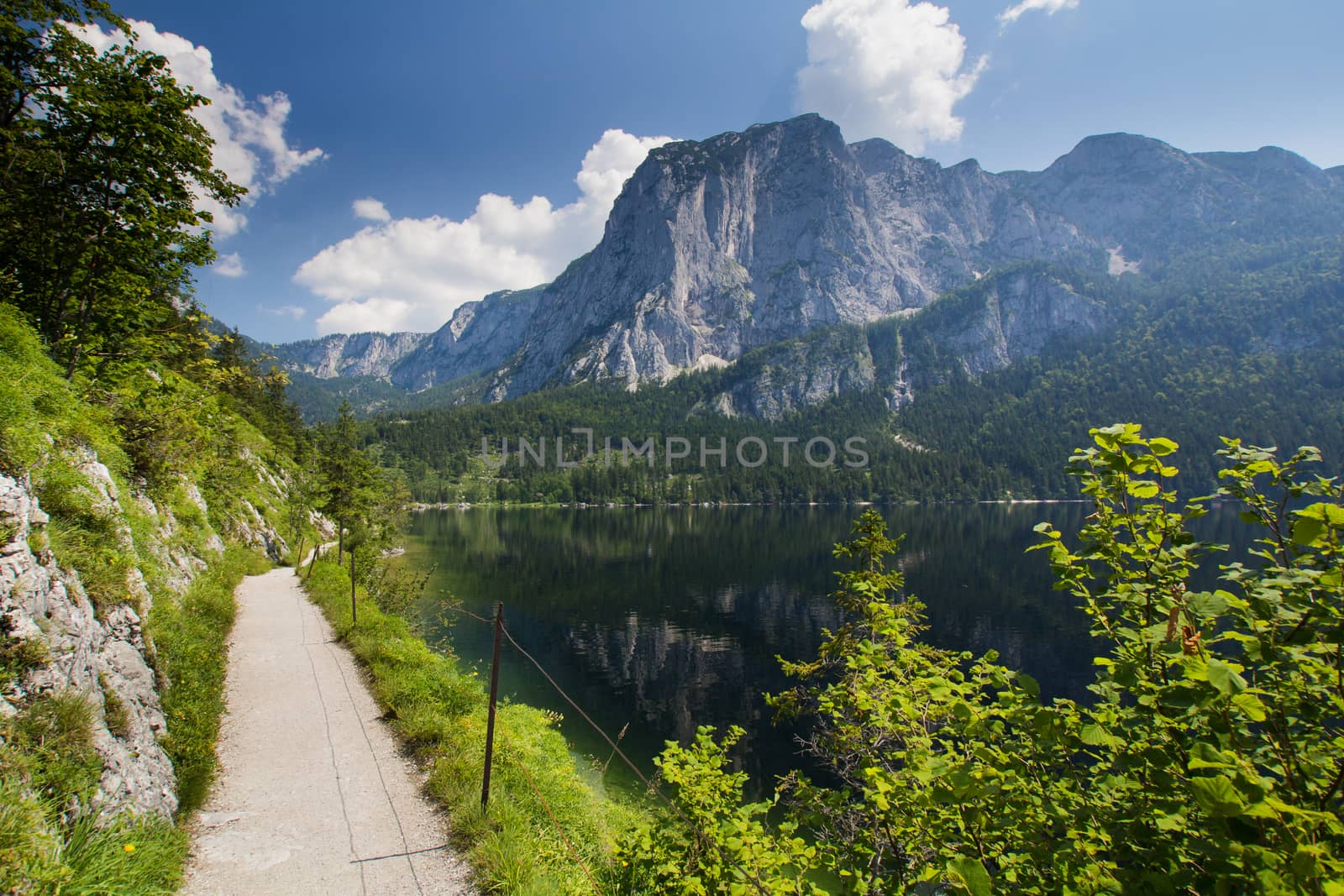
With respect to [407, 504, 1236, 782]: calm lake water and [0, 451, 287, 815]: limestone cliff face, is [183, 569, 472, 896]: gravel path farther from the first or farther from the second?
[407, 504, 1236, 782]: calm lake water

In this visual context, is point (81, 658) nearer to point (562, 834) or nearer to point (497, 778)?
point (497, 778)

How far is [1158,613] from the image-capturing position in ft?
11.1

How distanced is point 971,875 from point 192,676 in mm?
13361

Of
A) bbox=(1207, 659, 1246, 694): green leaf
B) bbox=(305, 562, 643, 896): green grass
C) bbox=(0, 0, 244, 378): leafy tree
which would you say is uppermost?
bbox=(0, 0, 244, 378): leafy tree

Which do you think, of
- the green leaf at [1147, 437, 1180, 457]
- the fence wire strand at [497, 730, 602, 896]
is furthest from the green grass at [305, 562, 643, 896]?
the green leaf at [1147, 437, 1180, 457]

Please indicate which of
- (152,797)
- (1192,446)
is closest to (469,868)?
(152,797)

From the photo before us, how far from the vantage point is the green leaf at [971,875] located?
290cm

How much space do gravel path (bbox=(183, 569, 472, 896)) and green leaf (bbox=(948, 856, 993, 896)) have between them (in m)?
6.49

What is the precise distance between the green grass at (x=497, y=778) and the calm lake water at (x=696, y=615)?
24.8 ft

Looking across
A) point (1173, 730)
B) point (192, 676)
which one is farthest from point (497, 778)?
point (1173, 730)

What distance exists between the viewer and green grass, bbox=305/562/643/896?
24.3ft

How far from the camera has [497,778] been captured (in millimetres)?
9516

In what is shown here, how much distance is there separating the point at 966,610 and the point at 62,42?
4710cm

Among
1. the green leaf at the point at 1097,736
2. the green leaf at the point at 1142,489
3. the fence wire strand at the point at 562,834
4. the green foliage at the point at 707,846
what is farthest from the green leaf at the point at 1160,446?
the fence wire strand at the point at 562,834
